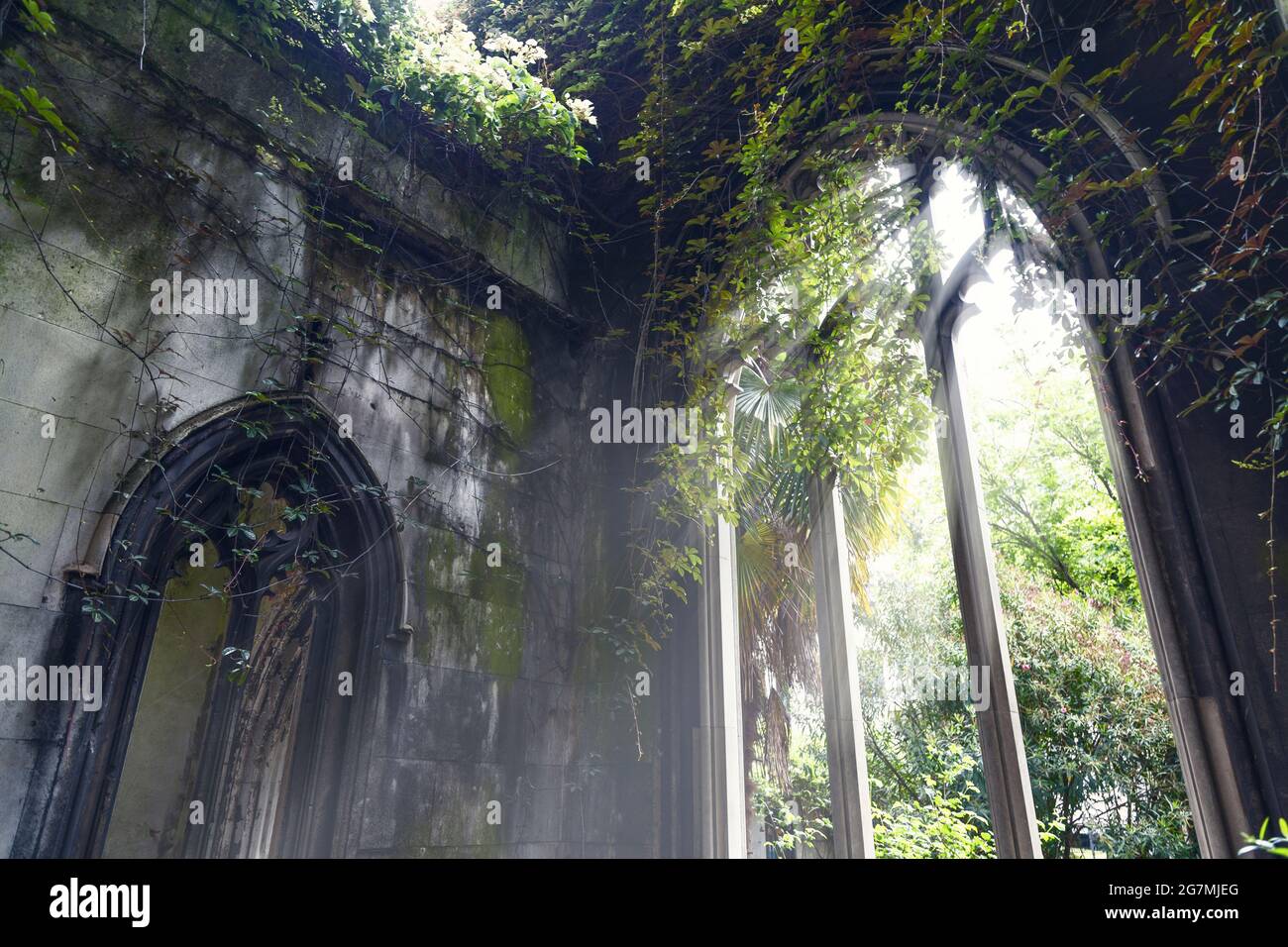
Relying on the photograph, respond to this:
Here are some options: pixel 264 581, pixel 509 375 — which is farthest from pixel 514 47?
pixel 264 581

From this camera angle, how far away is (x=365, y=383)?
332 cm

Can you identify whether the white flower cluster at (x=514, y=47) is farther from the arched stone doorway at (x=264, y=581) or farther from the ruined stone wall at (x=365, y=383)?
the arched stone doorway at (x=264, y=581)

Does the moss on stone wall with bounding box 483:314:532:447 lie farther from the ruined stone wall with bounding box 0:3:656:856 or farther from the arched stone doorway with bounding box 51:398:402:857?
the arched stone doorway with bounding box 51:398:402:857

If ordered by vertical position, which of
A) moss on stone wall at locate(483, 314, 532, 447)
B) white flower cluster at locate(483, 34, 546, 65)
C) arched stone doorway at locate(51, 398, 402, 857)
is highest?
white flower cluster at locate(483, 34, 546, 65)

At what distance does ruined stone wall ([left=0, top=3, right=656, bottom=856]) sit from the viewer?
244 centimetres

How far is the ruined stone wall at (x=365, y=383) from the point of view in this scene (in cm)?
244

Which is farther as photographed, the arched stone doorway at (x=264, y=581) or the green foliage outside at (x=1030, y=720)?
the green foliage outside at (x=1030, y=720)

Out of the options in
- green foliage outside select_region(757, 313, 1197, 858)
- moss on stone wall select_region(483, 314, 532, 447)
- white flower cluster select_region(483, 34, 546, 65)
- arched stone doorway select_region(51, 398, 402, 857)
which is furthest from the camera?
green foliage outside select_region(757, 313, 1197, 858)

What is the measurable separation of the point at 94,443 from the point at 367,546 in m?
Result: 1.03

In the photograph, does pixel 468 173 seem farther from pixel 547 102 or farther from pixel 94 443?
pixel 94 443

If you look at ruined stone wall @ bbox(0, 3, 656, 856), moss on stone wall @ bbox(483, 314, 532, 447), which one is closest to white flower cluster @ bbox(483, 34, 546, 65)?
ruined stone wall @ bbox(0, 3, 656, 856)

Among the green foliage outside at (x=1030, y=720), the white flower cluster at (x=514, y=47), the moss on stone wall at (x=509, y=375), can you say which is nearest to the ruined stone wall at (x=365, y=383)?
the moss on stone wall at (x=509, y=375)

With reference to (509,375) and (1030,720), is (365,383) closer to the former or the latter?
(509,375)

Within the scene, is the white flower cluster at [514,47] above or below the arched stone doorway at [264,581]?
above
